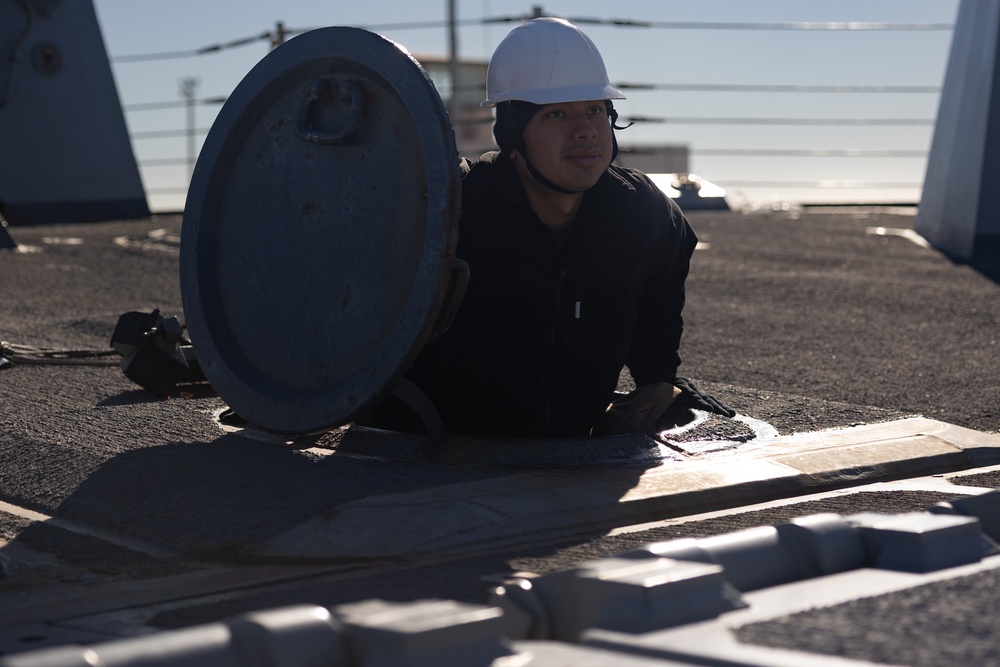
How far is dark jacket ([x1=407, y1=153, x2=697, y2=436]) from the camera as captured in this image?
4.18 m

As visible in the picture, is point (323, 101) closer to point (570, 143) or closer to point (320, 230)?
point (320, 230)

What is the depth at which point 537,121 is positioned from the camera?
4.36m

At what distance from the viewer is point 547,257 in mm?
4199

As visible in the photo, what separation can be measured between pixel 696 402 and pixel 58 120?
10.5 meters

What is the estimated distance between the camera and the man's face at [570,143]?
425 centimetres

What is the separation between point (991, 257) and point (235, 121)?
25.9ft

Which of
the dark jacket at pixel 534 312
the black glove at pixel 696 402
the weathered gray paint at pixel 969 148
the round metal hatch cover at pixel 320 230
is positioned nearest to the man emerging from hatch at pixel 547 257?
the dark jacket at pixel 534 312

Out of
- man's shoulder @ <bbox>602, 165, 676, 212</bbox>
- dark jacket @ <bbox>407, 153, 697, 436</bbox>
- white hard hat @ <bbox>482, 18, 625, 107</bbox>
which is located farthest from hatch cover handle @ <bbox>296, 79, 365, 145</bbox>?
man's shoulder @ <bbox>602, 165, 676, 212</bbox>

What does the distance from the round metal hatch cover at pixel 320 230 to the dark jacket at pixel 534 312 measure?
0.37 metres

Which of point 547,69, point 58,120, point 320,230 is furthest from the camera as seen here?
point 58,120

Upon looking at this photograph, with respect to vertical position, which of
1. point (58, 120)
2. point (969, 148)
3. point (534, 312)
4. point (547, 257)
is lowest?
point (58, 120)

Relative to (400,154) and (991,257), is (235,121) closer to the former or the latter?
(400,154)

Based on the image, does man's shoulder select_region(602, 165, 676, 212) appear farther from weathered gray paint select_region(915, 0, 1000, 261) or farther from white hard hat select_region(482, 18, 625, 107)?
weathered gray paint select_region(915, 0, 1000, 261)

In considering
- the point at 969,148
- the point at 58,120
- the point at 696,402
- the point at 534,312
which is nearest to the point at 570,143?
the point at 534,312
